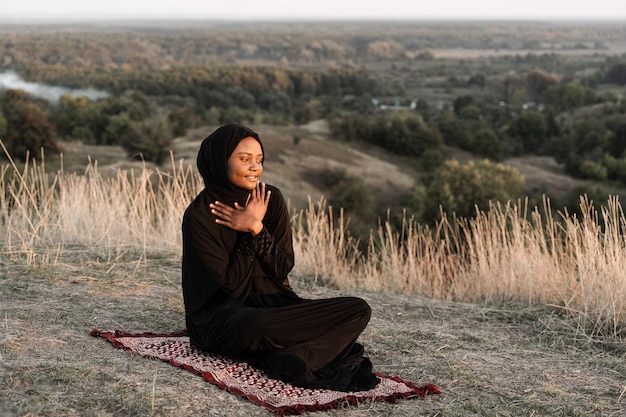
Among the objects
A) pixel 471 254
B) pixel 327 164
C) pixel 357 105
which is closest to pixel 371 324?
pixel 471 254

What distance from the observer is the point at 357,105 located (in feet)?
253

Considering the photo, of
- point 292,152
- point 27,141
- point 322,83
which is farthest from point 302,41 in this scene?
point 27,141

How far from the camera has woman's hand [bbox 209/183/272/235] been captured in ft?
12.1

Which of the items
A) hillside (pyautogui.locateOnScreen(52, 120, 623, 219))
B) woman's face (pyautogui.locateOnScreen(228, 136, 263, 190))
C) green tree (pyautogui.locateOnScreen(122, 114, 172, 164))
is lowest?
hillside (pyautogui.locateOnScreen(52, 120, 623, 219))

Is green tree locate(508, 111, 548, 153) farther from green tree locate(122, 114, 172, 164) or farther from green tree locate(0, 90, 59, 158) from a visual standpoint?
green tree locate(0, 90, 59, 158)

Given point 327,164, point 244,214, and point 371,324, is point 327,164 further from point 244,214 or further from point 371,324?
point 244,214

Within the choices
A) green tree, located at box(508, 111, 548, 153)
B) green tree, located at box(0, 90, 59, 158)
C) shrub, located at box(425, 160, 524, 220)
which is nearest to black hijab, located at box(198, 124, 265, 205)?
green tree, located at box(0, 90, 59, 158)

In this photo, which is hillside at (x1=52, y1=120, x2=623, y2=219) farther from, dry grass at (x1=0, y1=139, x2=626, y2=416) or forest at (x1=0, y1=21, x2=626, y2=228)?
dry grass at (x1=0, y1=139, x2=626, y2=416)

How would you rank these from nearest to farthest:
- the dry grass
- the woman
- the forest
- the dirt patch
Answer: the dirt patch
the dry grass
the woman
the forest

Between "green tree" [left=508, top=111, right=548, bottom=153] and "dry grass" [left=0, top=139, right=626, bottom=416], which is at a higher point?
"dry grass" [left=0, top=139, right=626, bottom=416]

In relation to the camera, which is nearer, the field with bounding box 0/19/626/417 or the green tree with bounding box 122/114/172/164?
the field with bounding box 0/19/626/417

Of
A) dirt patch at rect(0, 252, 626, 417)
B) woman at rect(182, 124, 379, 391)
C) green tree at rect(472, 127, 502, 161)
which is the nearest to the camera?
dirt patch at rect(0, 252, 626, 417)

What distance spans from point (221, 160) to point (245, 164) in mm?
116

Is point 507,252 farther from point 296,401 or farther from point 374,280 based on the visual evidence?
point 296,401
